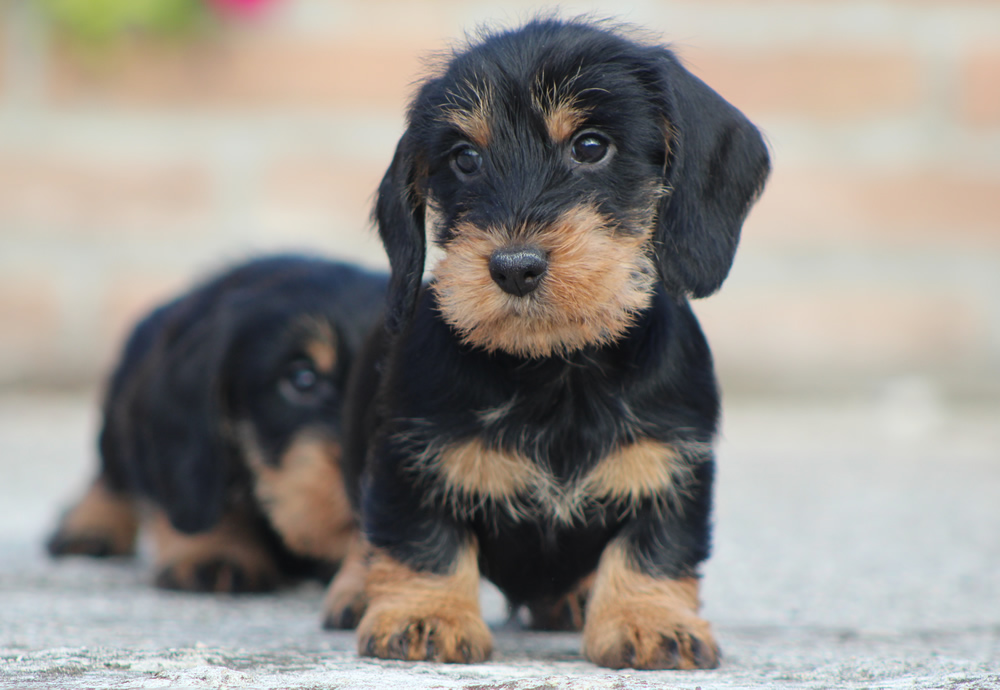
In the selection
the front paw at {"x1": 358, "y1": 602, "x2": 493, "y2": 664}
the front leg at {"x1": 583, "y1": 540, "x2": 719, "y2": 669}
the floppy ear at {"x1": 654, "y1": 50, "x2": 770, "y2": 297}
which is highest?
the floppy ear at {"x1": 654, "y1": 50, "x2": 770, "y2": 297}

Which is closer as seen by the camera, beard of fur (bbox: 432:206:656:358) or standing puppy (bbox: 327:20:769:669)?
beard of fur (bbox: 432:206:656:358)

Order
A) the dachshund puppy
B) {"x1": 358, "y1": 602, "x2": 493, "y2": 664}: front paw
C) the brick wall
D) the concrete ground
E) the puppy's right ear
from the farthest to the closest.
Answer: the brick wall → the dachshund puppy → the puppy's right ear → {"x1": 358, "y1": 602, "x2": 493, "y2": 664}: front paw → the concrete ground

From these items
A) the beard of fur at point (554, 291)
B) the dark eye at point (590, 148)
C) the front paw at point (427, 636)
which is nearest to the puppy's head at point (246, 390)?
the front paw at point (427, 636)

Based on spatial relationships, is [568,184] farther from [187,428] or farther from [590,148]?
[187,428]

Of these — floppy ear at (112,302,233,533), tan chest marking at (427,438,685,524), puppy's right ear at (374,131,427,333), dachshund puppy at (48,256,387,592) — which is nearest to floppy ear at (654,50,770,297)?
tan chest marking at (427,438,685,524)

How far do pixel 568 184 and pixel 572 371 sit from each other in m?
0.48

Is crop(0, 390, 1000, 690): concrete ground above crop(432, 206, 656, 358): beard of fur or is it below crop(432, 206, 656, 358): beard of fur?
below

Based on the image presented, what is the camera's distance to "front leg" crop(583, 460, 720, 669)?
2943 millimetres

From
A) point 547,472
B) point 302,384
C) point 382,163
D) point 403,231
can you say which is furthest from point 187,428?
point 382,163

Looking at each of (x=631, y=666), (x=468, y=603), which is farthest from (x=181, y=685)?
(x=631, y=666)

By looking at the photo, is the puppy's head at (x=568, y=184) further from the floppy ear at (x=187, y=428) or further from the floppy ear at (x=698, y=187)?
the floppy ear at (x=187, y=428)

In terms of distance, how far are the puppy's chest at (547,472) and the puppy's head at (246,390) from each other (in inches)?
45.4

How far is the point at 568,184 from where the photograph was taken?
9.85 ft

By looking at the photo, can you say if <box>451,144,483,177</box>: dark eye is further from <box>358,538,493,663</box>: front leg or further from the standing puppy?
<box>358,538,493,663</box>: front leg
